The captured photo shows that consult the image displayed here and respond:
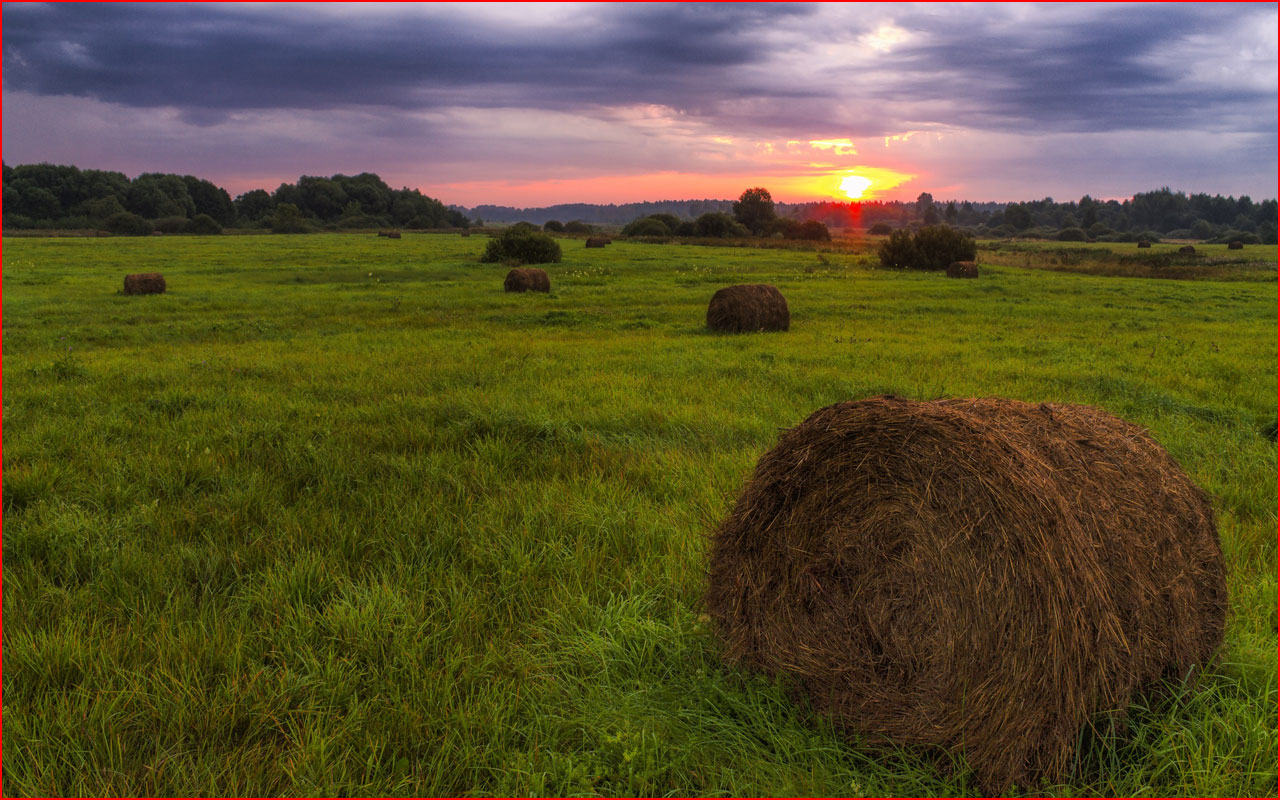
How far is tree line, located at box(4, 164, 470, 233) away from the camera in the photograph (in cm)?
10209

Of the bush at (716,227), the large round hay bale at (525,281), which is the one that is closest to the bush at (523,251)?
the large round hay bale at (525,281)

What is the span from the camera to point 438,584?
485 cm

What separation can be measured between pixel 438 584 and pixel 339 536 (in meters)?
1.21

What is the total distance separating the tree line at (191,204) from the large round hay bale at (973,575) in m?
114

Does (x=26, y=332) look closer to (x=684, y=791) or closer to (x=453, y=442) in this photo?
(x=453, y=442)

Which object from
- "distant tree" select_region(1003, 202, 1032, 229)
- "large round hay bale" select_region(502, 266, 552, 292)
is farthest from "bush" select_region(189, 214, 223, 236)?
"distant tree" select_region(1003, 202, 1032, 229)

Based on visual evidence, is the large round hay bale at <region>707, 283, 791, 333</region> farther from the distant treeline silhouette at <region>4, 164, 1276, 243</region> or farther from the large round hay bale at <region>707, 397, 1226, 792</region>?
the distant treeline silhouette at <region>4, 164, 1276, 243</region>

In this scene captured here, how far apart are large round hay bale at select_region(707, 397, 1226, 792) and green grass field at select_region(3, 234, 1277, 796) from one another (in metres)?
0.24

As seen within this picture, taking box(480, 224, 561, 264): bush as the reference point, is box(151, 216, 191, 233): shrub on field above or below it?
above

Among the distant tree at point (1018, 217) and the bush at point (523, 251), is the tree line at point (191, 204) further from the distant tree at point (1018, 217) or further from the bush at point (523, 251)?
the distant tree at point (1018, 217)

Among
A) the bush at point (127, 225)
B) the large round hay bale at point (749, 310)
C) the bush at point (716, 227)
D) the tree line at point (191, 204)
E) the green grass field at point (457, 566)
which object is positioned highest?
the tree line at point (191, 204)

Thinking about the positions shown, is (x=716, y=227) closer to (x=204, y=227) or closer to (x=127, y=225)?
(x=204, y=227)

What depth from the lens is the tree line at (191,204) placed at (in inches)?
4019

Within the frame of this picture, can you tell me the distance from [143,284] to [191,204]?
120m
